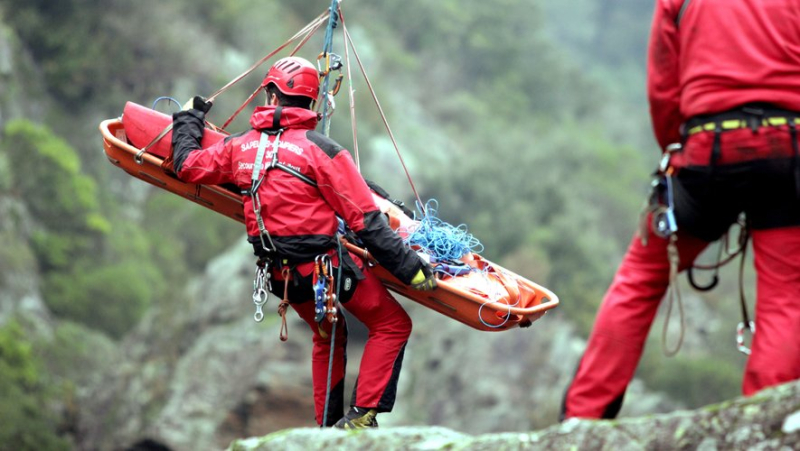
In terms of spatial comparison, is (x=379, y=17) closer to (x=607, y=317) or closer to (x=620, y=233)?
(x=620, y=233)

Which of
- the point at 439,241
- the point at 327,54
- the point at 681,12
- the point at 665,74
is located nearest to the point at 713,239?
the point at 665,74

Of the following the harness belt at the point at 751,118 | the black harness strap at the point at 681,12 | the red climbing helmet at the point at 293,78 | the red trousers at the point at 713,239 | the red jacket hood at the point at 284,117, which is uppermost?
the black harness strap at the point at 681,12

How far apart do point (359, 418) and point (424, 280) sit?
31.1 inches

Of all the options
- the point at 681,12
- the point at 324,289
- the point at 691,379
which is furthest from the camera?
the point at 691,379

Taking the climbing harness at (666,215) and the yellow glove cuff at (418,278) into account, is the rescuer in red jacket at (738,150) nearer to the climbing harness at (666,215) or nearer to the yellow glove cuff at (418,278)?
the climbing harness at (666,215)

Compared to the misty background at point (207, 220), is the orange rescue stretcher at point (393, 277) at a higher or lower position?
higher

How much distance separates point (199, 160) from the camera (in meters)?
5.73

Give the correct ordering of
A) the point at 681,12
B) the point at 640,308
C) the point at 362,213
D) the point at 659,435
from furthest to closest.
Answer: the point at 362,213
the point at 640,308
the point at 681,12
the point at 659,435

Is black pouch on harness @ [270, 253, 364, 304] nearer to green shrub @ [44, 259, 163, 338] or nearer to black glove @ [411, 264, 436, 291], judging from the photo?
black glove @ [411, 264, 436, 291]

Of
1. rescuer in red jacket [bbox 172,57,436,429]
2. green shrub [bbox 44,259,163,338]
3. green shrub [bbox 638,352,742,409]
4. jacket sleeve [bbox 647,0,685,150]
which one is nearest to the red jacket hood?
rescuer in red jacket [bbox 172,57,436,429]

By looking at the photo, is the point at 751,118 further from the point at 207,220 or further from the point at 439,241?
the point at 207,220

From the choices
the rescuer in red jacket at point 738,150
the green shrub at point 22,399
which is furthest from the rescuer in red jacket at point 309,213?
the green shrub at point 22,399

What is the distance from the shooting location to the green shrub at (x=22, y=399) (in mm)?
20219

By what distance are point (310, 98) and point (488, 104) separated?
145ft
